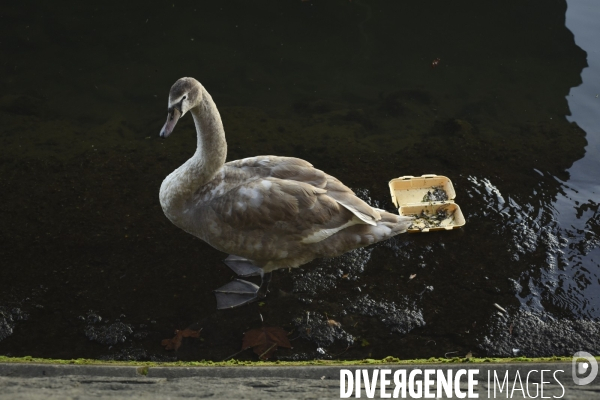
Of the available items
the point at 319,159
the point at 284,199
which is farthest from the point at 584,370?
the point at 319,159

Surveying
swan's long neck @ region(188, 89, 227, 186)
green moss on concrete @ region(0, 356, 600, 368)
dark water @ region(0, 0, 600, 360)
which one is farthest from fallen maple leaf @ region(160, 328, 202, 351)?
swan's long neck @ region(188, 89, 227, 186)

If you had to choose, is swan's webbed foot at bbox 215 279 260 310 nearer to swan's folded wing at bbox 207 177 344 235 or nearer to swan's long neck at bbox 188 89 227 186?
swan's folded wing at bbox 207 177 344 235

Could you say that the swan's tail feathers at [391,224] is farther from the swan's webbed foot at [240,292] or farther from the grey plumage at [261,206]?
the swan's webbed foot at [240,292]

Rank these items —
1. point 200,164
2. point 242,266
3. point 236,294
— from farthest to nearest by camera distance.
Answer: point 242,266 < point 236,294 < point 200,164

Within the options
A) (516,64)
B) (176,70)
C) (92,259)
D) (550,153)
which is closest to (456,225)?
(550,153)

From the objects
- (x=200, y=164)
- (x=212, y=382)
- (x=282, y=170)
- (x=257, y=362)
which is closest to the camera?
(x=212, y=382)

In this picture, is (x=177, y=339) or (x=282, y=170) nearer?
(x=177, y=339)

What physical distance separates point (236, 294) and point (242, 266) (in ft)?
1.22

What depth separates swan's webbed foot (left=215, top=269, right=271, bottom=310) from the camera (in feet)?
15.0

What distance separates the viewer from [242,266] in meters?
4.95

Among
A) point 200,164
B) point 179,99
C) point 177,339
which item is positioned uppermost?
point 179,99

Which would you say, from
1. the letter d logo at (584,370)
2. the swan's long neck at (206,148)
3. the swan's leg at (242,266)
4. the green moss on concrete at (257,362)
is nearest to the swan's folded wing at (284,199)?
the swan's long neck at (206,148)

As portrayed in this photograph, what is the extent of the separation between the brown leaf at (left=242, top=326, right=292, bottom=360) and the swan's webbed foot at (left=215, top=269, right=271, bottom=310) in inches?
12.3

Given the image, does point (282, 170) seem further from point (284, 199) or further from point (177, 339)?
point (177, 339)
